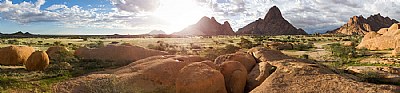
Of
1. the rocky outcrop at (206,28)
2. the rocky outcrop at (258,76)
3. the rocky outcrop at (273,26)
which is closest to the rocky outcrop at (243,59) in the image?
the rocky outcrop at (258,76)

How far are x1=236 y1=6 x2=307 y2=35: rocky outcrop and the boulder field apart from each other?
505ft

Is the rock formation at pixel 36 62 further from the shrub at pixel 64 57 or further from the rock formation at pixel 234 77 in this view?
the rock formation at pixel 234 77

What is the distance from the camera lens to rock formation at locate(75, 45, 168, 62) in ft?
89.8

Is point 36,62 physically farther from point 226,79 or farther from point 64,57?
point 226,79

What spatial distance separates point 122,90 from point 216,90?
4.28 metres

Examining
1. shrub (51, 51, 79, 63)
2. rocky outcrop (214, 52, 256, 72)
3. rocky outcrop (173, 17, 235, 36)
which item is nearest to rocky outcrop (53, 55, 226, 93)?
rocky outcrop (214, 52, 256, 72)

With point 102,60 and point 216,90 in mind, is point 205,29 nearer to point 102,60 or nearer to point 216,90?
point 102,60

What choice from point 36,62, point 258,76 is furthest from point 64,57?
point 258,76

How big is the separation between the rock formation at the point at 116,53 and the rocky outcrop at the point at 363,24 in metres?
150

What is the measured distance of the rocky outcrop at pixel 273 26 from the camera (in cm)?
16925

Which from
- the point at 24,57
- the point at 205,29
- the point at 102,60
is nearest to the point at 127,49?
the point at 102,60

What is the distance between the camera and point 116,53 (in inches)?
1094

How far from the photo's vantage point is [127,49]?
2809 cm

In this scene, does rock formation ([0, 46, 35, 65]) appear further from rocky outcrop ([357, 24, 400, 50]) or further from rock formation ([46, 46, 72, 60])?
rocky outcrop ([357, 24, 400, 50])
